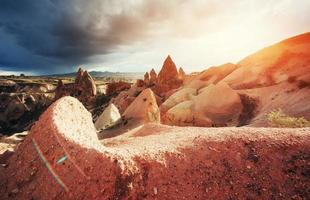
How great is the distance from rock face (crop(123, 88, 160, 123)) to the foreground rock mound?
1632cm

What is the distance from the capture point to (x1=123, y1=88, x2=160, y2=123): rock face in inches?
955

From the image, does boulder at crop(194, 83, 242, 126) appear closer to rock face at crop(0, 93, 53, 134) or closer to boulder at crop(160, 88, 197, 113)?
boulder at crop(160, 88, 197, 113)

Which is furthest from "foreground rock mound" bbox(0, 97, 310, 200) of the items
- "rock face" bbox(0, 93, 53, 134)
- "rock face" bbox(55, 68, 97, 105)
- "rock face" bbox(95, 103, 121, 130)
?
"rock face" bbox(0, 93, 53, 134)

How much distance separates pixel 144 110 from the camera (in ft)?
80.7

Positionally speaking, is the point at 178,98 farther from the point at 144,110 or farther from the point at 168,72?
the point at 168,72

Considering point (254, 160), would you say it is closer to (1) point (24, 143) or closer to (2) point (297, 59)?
A: (1) point (24, 143)

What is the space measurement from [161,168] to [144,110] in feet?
59.6

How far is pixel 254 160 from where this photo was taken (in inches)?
270

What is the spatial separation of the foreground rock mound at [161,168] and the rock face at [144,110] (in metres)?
16.3

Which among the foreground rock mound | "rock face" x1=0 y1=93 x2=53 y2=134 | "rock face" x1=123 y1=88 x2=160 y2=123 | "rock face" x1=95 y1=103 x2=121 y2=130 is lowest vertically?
"rock face" x1=0 y1=93 x2=53 y2=134

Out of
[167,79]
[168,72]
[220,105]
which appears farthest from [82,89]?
[220,105]

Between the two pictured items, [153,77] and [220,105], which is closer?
[220,105]

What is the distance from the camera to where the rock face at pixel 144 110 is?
24266 millimetres

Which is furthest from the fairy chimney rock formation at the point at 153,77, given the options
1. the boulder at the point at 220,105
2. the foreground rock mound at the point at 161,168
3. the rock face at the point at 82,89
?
the foreground rock mound at the point at 161,168
